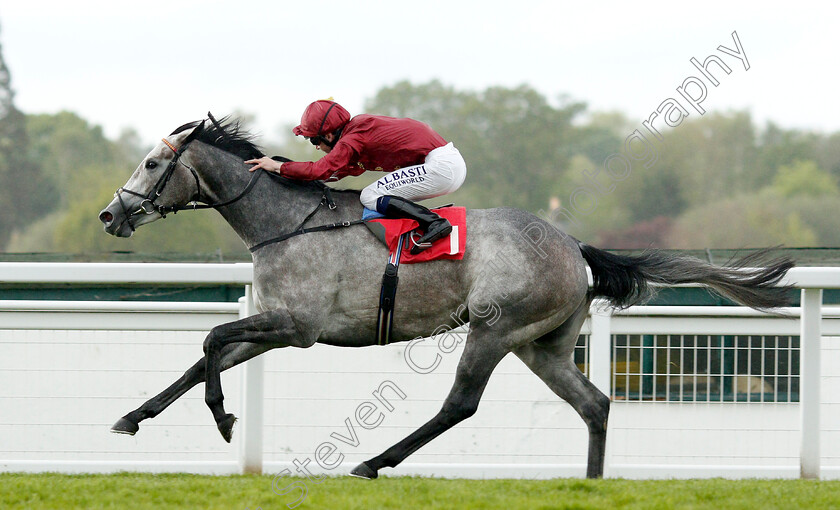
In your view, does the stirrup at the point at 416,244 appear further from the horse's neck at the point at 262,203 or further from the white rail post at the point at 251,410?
the white rail post at the point at 251,410

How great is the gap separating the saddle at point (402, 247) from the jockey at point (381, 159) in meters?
0.04

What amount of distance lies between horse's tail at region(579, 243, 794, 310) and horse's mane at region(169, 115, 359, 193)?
1254mm

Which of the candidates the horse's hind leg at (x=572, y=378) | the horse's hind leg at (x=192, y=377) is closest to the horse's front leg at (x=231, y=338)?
the horse's hind leg at (x=192, y=377)

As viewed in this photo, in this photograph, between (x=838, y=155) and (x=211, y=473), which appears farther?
(x=838, y=155)

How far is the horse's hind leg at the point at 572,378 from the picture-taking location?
499 centimetres

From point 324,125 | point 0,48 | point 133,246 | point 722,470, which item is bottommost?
point 133,246

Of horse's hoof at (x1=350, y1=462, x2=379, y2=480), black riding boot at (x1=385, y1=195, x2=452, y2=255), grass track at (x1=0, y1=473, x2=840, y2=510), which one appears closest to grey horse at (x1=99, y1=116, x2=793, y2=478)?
horse's hoof at (x1=350, y1=462, x2=379, y2=480)

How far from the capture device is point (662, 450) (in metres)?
5.38

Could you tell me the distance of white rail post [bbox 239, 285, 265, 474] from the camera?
5141mm

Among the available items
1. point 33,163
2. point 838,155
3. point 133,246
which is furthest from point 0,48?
point 838,155

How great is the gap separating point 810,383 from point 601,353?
1023 millimetres

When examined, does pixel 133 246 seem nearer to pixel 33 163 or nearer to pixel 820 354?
pixel 33 163

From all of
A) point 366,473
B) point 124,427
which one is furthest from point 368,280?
point 124,427

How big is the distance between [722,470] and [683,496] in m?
1.32
